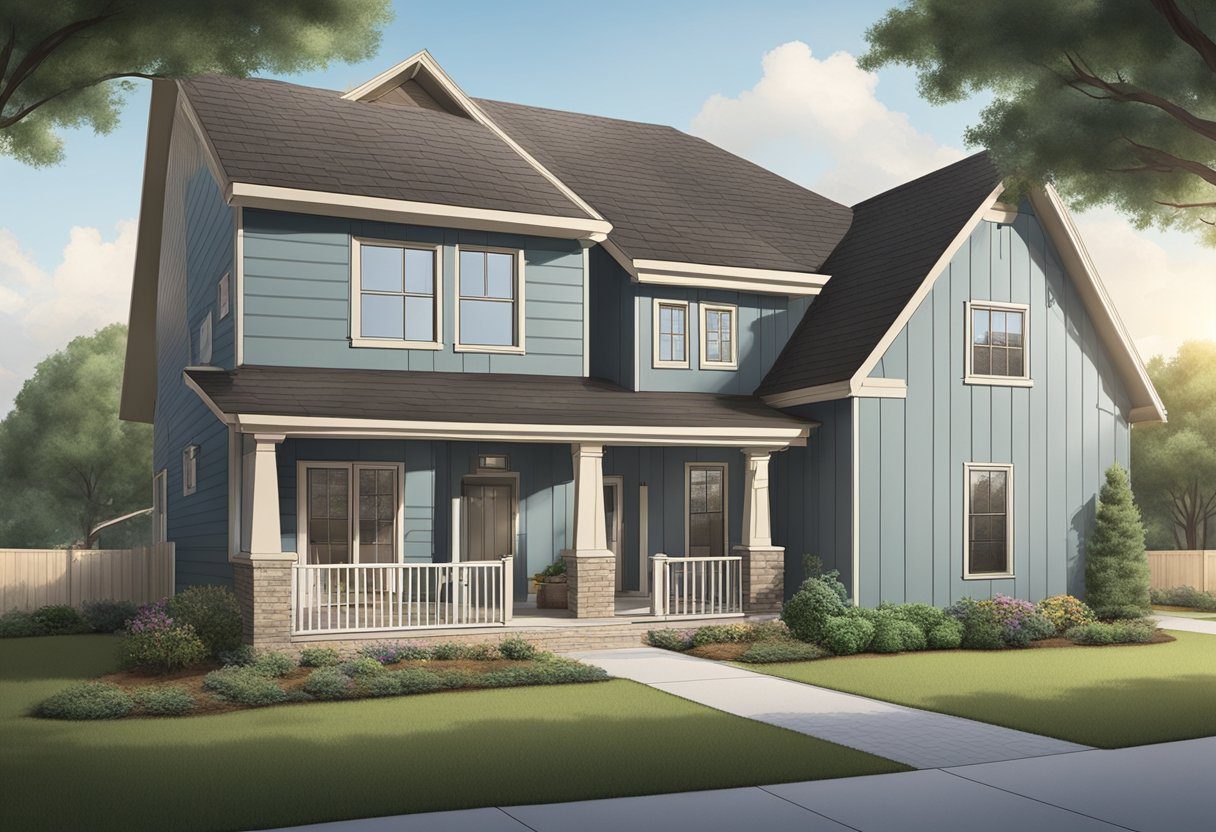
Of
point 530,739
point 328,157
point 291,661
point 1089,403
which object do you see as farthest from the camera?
point 1089,403

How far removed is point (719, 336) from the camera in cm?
2195

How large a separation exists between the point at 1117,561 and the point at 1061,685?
701 cm

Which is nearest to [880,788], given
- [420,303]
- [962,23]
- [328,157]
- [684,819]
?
[684,819]

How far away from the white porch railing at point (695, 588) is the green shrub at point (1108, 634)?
550cm

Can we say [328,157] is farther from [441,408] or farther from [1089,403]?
[1089,403]

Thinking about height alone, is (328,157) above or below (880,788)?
above

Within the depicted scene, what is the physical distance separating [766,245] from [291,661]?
484 inches

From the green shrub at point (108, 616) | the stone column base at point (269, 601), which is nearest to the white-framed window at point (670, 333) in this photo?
the stone column base at point (269, 601)

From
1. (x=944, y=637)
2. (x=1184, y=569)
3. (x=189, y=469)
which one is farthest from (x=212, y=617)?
(x=1184, y=569)

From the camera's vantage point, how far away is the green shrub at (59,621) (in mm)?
22000

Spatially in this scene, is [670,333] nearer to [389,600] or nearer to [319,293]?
[319,293]

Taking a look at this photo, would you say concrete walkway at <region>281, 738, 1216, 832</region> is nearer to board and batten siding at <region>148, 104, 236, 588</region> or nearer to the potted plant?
the potted plant

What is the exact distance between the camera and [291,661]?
49.6 ft

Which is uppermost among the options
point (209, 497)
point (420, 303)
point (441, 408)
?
point (420, 303)
